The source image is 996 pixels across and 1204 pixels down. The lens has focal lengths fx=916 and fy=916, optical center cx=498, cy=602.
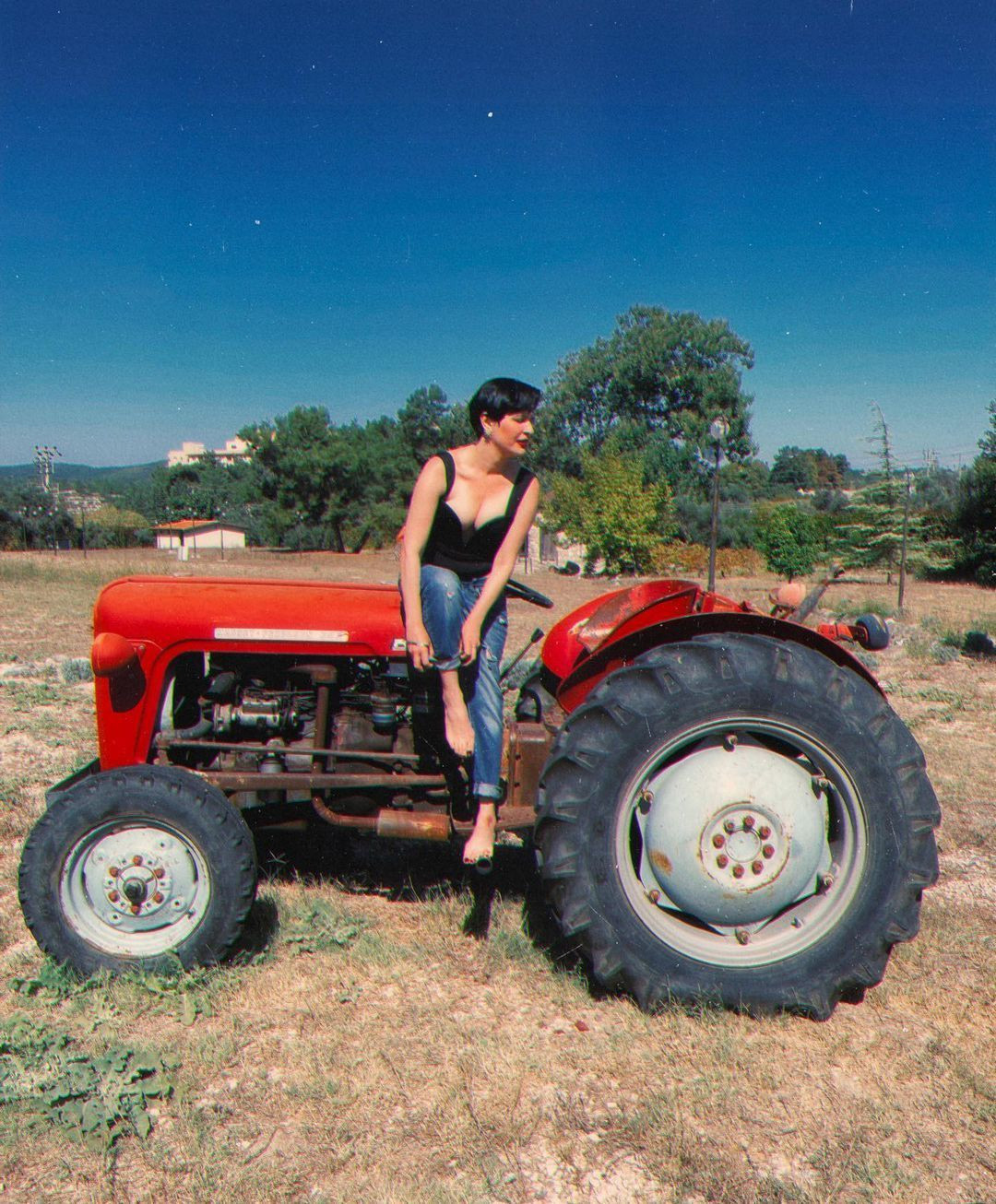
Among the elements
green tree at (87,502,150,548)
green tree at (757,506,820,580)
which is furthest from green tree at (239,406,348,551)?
green tree at (757,506,820,580)

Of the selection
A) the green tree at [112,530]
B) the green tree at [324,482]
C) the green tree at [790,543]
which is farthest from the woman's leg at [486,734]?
the green tree at [112,530]

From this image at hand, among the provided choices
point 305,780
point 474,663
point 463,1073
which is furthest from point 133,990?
Result: point 474,663

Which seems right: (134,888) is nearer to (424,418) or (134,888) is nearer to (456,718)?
(456,718)

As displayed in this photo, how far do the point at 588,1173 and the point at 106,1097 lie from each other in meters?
1.39

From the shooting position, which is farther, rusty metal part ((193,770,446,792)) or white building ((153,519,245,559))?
white building ((153,519,245,559))

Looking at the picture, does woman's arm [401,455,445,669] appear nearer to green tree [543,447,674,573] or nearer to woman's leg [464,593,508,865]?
woman's leg [464,593,508,865]

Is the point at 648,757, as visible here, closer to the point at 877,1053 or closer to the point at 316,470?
the point at 877,1053

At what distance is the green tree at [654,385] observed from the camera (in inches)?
2226

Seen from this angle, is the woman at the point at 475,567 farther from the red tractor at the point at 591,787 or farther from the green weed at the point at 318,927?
the green weed at the point at 318,927

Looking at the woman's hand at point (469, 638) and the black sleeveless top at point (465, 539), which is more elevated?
the black sleeveless top at point (465, 539)

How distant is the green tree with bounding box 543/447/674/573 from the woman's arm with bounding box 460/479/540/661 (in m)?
30.2

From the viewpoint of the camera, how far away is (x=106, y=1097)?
2643mm

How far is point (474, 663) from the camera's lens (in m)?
3.38

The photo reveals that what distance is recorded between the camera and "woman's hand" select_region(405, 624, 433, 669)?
322 centimetres
